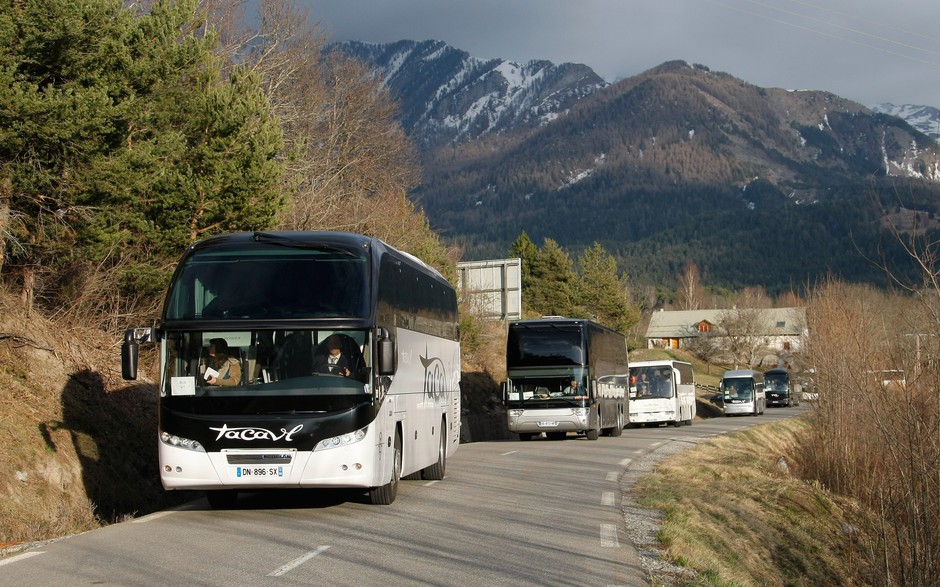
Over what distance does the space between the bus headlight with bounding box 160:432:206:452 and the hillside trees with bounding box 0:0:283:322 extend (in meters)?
6.42

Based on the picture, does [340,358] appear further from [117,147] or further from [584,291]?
[584,291]

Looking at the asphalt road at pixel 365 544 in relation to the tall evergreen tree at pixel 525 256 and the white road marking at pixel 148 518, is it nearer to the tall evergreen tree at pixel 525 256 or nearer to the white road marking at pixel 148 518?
the white road marking at pixel 148 518

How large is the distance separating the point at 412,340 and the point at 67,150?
673cm

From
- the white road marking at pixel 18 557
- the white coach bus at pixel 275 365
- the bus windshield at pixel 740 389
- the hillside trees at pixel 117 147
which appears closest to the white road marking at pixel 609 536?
the white coach bus at pixel 275 365

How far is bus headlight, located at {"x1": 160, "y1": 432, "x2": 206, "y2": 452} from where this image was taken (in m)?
12.4

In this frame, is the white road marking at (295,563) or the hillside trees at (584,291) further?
the hillside trees at (584,291)

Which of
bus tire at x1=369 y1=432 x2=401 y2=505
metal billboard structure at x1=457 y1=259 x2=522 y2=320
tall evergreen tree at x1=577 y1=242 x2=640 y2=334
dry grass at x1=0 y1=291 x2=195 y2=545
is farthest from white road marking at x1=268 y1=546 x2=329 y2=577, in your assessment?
tall evergreen tree at x1=577 y1=242 x2=640 y2=334

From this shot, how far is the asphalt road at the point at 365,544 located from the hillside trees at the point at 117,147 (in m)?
6.38

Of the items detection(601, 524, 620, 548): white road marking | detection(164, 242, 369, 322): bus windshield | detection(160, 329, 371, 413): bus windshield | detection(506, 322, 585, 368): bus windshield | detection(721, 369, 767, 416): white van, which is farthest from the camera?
detection(721, 369, 767, 416): white van

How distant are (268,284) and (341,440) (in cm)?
219

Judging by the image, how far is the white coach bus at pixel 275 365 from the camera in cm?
1238

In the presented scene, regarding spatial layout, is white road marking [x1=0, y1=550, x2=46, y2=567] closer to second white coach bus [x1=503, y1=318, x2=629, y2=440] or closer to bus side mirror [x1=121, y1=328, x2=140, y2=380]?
bus side mirror [x1=121, y1=328, x2=140, y2=380]

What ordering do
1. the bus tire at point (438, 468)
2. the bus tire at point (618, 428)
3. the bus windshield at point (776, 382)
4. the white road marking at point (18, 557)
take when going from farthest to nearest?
the bus windshield at point (776, 382)
the bus tire at point (618, 428)
the bus tire at point (438, 468)
the white road marking at point (18, 557)

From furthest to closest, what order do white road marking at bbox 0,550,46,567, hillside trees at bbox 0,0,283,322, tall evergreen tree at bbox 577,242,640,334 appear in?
tall evergreen tree at bbox 577,242,640,334
hillside trees at bbox 0,0,283,322
white road marking at bbox 0,550,46,567
